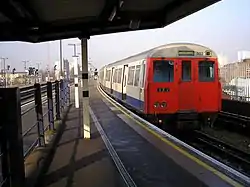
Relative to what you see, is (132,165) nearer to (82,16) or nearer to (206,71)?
(82,16)

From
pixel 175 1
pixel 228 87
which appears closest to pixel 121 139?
pixel 175 1

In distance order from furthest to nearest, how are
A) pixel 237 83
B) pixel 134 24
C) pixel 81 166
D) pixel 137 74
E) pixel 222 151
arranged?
pixel 237 83
pixel 137 74
pixel 222 151
pixel 134 24
pixel 81 166

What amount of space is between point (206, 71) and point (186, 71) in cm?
78

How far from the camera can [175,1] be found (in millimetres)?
7770

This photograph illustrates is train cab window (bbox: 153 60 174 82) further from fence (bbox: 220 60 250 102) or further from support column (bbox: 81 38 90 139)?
fence (bbox: 220 60 250 102)

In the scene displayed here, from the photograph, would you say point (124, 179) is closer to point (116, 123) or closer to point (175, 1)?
point (175, 1)

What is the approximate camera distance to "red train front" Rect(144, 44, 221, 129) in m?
14.3

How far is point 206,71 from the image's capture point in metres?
14.7

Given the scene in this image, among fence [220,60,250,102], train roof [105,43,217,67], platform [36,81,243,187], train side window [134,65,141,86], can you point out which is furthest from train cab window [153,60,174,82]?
fence [220,60,250,102]

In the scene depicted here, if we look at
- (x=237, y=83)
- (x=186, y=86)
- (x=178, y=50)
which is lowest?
(x=237, y=83)

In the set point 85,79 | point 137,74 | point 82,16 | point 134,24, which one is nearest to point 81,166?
point 82,16

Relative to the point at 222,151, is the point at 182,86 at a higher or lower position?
higher

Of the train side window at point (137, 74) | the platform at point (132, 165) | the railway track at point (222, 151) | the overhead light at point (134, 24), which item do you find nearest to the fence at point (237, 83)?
the railway track at point (222, 151)

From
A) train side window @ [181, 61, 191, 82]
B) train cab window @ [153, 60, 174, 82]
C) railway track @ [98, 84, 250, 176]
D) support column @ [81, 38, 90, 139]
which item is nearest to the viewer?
support column @ [81, 38, 90, 139]
